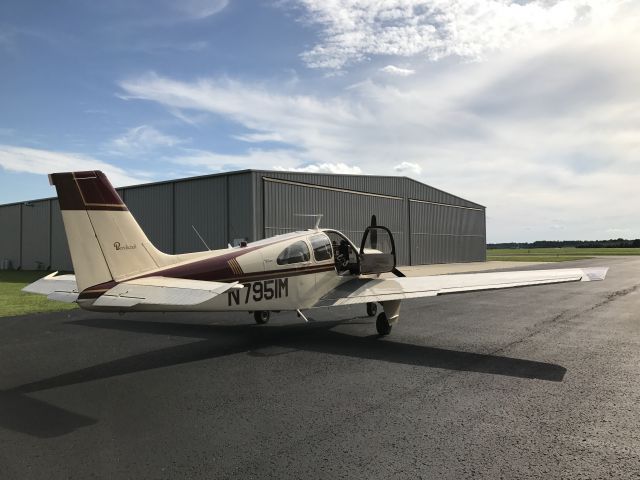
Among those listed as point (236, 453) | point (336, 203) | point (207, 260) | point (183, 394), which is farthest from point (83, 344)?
point (336, 203)

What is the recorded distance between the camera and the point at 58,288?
26.6 feet

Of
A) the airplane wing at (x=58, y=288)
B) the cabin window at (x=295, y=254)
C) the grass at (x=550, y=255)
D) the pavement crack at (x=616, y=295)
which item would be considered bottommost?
the pavement crack at (x=616, y=295)

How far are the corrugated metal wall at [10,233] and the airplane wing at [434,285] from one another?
46.3 m

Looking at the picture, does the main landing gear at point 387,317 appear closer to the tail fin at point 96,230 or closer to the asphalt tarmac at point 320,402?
the asphalt tarmac at point 320,402

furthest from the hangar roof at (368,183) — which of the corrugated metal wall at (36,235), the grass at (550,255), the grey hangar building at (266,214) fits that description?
the grass at (550,255)

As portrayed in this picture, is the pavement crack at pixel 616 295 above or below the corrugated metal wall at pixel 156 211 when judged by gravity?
below

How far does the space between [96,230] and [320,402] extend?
14.7 feet

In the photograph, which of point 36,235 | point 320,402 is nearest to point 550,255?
point 36,235

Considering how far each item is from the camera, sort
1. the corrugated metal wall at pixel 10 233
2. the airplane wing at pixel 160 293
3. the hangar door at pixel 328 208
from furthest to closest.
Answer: the corrugated metal wall at pixel 10 233 < the hangar door at pixel 328 208 < the airplane wing at pixel 160 293

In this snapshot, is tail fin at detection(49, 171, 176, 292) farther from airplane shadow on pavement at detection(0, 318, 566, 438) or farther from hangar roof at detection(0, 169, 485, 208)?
hangar roof at detection(0, 169, 485, 208)

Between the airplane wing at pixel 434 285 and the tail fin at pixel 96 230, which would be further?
the airplane wing at pixel 434 285

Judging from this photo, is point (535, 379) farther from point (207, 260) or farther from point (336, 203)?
point (336, 203)

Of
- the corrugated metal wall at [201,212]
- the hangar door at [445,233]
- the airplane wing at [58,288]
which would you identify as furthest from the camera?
the hangar door at [445,233]

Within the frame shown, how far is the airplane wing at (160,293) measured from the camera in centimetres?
575
